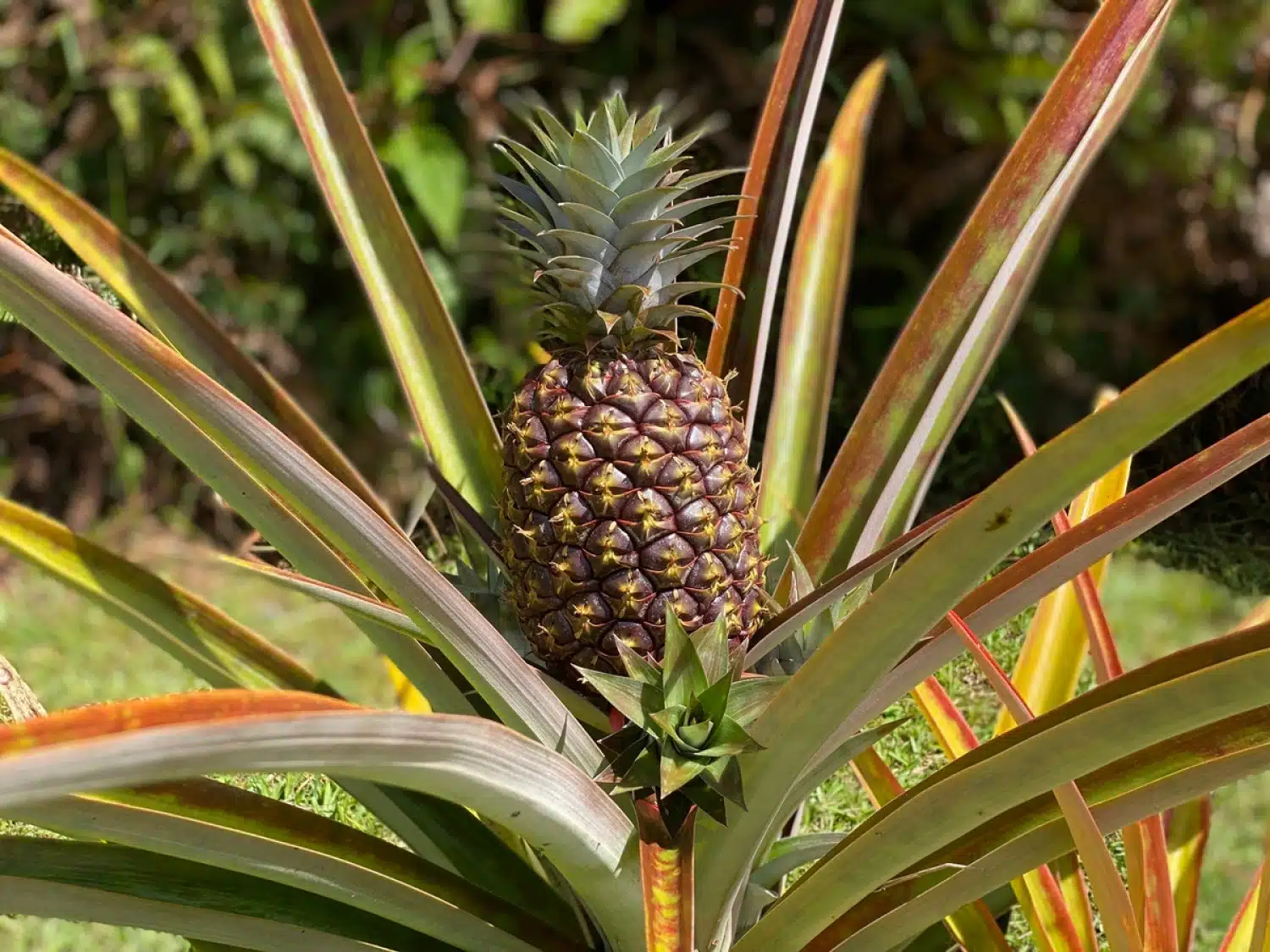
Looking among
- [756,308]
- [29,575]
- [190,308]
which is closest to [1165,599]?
[756,308]

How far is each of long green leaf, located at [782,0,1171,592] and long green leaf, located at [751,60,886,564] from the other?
3.4 inches

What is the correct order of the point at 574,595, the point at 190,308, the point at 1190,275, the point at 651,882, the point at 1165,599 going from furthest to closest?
1. the point at 1190,275
2. the point at 1165,599
3. the point at 190,308
4. the point at 574,595
5. the point at 651,882

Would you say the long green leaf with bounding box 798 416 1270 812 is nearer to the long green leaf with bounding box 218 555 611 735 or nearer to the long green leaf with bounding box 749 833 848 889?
the long green leaf with bounding box 749 833 848 889

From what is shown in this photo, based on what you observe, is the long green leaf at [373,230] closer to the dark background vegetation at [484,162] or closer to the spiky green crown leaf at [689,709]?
the spiky green crown leaf at [689,709]

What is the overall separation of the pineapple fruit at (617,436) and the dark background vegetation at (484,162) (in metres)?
1.55

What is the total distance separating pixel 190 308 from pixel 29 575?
1.59 m

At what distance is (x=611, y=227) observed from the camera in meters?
0.76

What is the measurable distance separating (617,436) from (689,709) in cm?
18

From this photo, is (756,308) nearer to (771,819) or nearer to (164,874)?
(771,819)

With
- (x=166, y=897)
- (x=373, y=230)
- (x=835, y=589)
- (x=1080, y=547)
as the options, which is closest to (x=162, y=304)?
(x=373, y=230)

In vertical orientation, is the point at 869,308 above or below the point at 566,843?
above

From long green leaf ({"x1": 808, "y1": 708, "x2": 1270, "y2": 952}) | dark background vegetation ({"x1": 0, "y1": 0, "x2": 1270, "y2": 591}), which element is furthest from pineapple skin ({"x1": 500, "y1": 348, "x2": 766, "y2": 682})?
dark background vegetation ({"x1": 0, "y1": 0, "x2": 1270, "y2": 591})

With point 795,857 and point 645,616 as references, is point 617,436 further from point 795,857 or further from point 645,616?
point 795,857

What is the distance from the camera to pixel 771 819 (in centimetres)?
68
